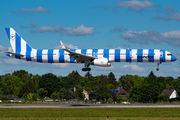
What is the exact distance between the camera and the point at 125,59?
5803 cm

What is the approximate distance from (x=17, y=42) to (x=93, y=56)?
61.6 ft

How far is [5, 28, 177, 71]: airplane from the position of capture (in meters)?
57.6

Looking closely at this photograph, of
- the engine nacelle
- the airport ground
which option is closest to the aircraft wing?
the engine nacelle

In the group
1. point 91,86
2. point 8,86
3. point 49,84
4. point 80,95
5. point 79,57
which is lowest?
point 80,95

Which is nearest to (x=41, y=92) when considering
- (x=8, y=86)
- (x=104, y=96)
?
(x=8, y=86)

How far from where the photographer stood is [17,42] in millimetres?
65500

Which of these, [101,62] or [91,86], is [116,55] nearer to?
[101,62]

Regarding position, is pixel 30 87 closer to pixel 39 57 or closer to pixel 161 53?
pixel 39 57

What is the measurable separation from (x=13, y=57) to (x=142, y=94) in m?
66.5

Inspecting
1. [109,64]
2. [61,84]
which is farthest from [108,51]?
[61,84]

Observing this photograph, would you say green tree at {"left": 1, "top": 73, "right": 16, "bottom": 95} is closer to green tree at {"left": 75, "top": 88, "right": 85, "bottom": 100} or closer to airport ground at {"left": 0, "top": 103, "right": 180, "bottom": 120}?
green tree at {"left": 75, "top": 88, "right": 85, "bottom": 100}

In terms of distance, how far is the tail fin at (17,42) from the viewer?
6462cm

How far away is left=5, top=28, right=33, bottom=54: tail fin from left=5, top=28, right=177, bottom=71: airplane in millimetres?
265

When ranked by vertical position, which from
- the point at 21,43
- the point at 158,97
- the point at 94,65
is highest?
the point at 21,43
